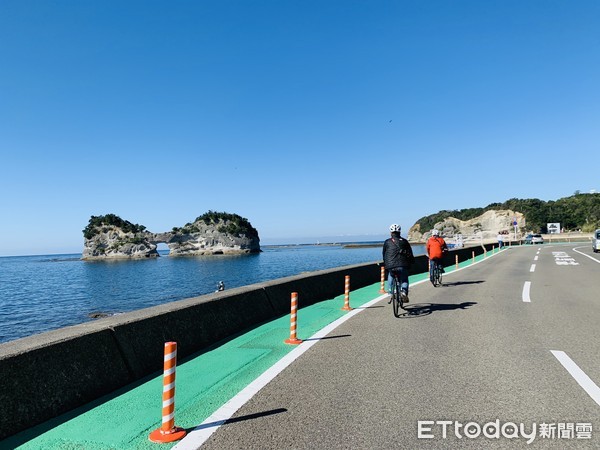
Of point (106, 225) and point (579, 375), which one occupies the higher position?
point (106, 225)

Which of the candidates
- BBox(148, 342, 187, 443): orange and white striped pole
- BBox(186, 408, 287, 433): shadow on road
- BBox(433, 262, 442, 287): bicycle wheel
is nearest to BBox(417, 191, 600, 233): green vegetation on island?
BBox(433, 262, 442, 287): bicycle wheel

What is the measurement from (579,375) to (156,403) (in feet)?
17.3

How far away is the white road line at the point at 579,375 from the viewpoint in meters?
4.44

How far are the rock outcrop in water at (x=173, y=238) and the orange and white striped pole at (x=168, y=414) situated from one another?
6337 inches

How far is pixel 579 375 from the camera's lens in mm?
5043

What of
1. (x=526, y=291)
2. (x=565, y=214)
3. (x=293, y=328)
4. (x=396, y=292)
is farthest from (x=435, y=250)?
(x=565, y=214)

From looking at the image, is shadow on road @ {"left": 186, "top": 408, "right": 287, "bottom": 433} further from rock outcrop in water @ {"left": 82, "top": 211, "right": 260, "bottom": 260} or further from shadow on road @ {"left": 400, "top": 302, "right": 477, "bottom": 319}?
rock outcrop in water @ {"left": 82, "top": 211, "right": 260, "bottom": 260}

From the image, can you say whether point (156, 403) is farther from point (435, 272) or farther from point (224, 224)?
point (224, 224)

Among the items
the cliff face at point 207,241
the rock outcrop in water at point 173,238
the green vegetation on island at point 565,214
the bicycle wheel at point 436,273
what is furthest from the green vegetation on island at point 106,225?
the bicycle wheel at point 436,273

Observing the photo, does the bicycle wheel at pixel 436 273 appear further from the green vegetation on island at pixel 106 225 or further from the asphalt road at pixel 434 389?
the green vegetation on island at pixel 106 225

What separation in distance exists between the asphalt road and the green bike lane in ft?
1.53

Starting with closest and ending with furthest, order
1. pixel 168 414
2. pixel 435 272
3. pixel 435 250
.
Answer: pixel 168 414, pixel 435 250, pixel 435 272

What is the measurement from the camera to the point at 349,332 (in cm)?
766

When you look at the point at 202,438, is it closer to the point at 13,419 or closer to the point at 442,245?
the point at 13,419
